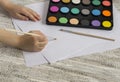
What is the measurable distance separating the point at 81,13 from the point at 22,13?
176 millimetres

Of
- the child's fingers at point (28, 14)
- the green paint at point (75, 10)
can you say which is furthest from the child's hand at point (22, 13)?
the green paint at point (75, 10)

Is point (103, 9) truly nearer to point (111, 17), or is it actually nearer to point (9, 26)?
point (111, 17)

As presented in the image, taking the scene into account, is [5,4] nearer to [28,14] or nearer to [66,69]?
[28,14]

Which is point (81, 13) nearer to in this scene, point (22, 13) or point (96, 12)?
point (96, 12)

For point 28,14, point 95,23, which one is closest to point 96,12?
point 95,23

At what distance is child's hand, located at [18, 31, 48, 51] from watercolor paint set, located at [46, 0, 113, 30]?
78mm

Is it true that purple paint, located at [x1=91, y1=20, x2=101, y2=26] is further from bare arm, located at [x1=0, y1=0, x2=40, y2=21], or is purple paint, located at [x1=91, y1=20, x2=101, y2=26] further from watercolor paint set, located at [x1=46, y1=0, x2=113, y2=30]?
bare arm, located at [x1=0, y1=0, x2=40, y2=21]

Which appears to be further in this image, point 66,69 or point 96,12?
point 96,12

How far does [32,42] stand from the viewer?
693mm

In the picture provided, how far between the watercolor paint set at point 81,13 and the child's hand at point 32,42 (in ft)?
0.26

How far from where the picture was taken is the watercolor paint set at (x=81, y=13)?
0.75 meters

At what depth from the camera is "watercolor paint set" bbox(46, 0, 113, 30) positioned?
2.47 ft

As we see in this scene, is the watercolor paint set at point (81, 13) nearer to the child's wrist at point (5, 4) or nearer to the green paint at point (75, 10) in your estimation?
the green paint at point (75, 10)

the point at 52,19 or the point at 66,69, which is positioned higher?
the point at 52,19
